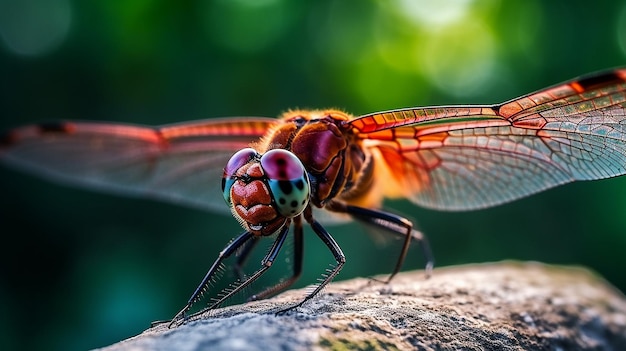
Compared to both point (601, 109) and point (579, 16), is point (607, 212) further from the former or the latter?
point (601, 109)

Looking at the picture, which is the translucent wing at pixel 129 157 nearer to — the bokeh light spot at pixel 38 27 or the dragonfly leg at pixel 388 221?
the dragonfly leg at pixel 388 221

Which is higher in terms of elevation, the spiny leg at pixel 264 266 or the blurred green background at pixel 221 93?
the blurred green background at pixel 221 93

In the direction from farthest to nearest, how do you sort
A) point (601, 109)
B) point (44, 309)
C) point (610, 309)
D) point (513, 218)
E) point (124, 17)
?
1. point (513, 218)
2. point (124, 17)
3. point (44, 309)
4. point (610, 309)
5. point (601, 109)

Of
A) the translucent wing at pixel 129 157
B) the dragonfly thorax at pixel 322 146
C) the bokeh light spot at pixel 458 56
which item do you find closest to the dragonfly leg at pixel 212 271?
→ the dragonfly thorax at pixel 322 146

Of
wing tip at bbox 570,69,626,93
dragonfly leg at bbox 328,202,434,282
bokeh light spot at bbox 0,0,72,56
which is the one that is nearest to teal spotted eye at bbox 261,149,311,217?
dragonfly leg at bbox 328,202,434,282

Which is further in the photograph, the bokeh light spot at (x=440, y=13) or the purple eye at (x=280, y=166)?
the bokeh light spot at (x=440, y=13)

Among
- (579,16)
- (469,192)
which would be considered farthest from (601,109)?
(579,16)

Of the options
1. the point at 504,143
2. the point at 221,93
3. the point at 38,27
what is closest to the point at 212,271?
the point at 504,143

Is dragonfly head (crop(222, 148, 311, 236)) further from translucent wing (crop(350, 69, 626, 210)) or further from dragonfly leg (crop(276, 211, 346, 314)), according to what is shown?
translucent wing (crop(350, 69, 626, 210))
